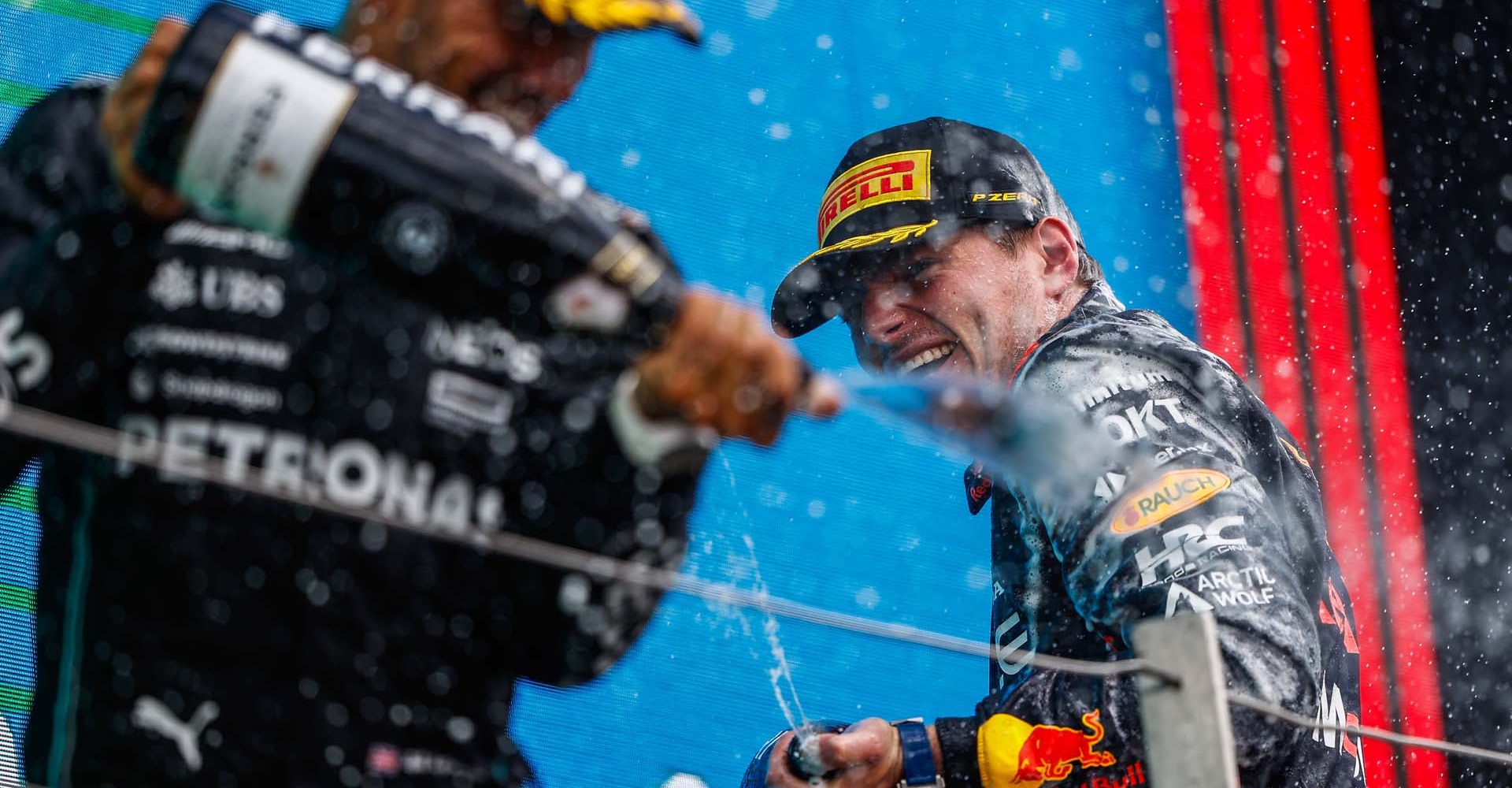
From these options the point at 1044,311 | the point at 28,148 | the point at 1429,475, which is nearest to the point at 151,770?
the point at 28,148

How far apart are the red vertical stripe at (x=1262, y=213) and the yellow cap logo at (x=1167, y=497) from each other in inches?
41.8

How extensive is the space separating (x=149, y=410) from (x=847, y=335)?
1.42m

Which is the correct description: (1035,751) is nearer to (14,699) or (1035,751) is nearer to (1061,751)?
(1061,751)

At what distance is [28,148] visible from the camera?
116 cm

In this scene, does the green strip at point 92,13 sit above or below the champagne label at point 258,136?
above

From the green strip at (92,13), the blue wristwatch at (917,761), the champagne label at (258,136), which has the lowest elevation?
the blue wristwatch at (917,761)

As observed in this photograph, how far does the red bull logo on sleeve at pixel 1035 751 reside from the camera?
1.63 metres

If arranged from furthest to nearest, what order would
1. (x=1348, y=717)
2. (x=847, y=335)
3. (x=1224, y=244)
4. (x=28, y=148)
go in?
(x=1224, y=244)
(x=847, y=335)
(x=1348, y=717)
(x=28, y=148)

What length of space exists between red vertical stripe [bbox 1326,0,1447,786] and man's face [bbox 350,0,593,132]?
201 centimetres

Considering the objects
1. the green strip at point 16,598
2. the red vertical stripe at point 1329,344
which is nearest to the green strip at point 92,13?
the green strip at point 16,598

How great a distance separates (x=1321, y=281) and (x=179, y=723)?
2257 mm

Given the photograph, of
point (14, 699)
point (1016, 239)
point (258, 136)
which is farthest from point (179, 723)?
point (1016, 239)

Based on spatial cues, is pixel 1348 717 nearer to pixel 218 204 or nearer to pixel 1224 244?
pixel 1224 244

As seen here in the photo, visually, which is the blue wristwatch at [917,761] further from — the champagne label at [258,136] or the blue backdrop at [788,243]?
the champagne label at [258,136]
